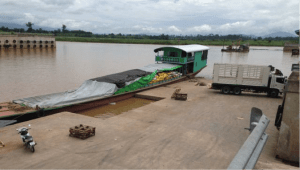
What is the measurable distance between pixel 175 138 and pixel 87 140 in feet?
12.1

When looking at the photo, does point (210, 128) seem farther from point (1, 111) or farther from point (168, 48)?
point (168, 48)

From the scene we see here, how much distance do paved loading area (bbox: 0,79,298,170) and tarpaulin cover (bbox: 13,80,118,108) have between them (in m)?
1.37

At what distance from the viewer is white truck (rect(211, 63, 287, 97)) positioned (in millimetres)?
17094

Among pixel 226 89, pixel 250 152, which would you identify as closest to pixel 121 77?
pixel 226 89

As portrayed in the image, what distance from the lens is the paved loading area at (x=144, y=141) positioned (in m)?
7.10

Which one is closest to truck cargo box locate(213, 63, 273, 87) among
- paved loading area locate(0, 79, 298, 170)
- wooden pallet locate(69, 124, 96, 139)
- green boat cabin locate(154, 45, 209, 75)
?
paved loading area locate(0, 79, 298, 170)

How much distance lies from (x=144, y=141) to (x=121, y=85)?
8441 mm

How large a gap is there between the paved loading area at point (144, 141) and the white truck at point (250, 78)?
413 cm

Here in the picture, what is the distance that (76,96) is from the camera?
14352 mm

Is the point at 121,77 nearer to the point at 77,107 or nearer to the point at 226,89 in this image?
the point at 77,107

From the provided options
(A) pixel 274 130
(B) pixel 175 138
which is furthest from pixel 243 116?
(B) pixel 175 138

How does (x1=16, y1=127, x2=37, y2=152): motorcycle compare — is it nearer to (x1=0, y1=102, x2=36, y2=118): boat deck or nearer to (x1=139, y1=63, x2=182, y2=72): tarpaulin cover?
(x1=0, y1=102, x2=36, y2=118): boat deck

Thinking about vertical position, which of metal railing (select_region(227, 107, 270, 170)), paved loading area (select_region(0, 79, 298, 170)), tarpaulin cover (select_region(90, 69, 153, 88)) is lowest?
paved loading area (select_region(0, 79, 298, 170))

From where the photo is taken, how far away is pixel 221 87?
18.5 m
